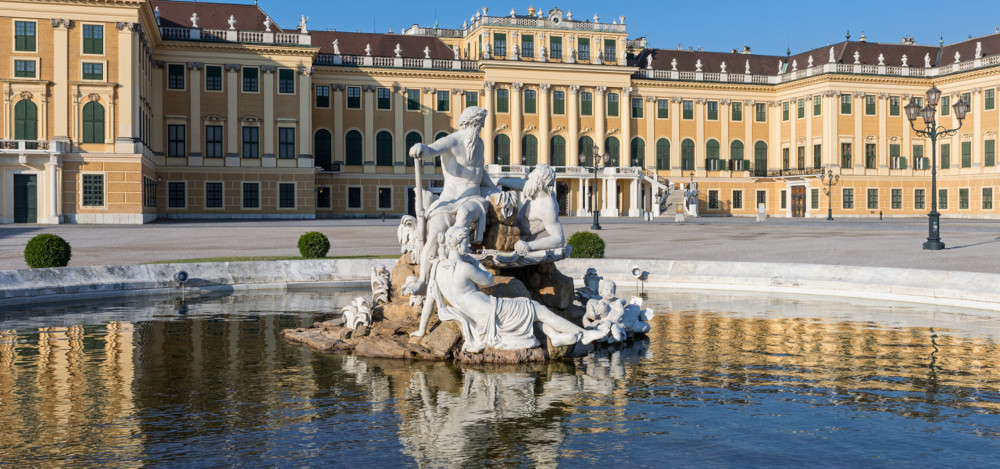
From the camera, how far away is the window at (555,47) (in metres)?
69.0

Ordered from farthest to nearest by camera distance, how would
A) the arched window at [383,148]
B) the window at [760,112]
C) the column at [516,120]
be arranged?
1. the window at [760,112]
2. the column at [516,120]
3. the arched window at [383,148]

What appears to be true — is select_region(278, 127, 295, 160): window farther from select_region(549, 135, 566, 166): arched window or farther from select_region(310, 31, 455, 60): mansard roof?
select_region(549, 135, 566, 166): arched window

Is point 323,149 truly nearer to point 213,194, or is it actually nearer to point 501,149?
point 213,194

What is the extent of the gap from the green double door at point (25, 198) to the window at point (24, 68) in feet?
16.5

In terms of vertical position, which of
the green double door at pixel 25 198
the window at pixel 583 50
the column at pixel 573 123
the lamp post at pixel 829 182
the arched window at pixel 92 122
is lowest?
the green double door at pixel 25 198

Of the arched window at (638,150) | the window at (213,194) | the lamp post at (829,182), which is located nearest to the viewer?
the window at (213,194)

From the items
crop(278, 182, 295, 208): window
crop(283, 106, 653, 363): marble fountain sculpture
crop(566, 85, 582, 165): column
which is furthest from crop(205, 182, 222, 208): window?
crop(283, 106, 653, 363): marble fountain sculpture

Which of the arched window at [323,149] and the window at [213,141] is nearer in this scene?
the window at [213,141]

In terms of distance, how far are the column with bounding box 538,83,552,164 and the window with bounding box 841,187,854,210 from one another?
21.7m

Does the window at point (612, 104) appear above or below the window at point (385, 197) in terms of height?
above

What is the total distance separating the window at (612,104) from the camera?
70.4 meters

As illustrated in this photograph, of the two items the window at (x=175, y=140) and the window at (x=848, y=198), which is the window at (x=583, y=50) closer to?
the window at (x=848, y=198)

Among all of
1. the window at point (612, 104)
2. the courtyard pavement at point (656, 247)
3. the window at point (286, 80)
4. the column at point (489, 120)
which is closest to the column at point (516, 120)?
the column at point (489, 120)

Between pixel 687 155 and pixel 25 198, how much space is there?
46.4 meters
